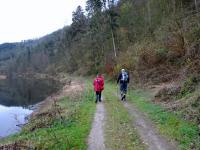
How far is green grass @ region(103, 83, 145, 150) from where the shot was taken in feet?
42.3

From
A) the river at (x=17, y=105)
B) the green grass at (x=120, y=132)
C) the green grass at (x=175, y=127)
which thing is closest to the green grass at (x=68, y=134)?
the green grass at (x=120, y=132)

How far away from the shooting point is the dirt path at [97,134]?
13.1 meters

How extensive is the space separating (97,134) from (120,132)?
0.95 metres

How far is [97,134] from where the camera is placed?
14.9 m

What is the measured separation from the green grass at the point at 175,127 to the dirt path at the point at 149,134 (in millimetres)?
307

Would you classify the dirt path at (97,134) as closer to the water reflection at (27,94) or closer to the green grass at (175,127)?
the green grass at (175,127)

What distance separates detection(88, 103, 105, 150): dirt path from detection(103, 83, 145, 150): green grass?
0.72 ft

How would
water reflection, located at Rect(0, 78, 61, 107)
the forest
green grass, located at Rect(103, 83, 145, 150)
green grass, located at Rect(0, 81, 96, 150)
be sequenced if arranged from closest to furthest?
green grass, located at Rect(103, 83, 145, 150)
green grass, located at Rect(0, 81, 96, 150)
the forest
water reflection, located at Rect(0, 78, 61, 107)

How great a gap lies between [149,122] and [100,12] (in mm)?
55472

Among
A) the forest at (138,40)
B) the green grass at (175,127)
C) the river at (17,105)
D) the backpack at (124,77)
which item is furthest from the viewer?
the forest at (138,40)

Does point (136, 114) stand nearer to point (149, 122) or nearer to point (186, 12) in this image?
point (149, 122)

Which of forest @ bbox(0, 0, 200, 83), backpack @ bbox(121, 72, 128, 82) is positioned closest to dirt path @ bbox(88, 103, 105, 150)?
backpack @ bbox(121, 72, 128, 82)

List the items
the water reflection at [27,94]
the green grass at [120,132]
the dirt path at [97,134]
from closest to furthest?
the green grass at [120,132] < the dirt path at [97,134] < the water reflection at [27,94]

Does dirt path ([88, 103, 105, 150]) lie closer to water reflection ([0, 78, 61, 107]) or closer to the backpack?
the backpack
